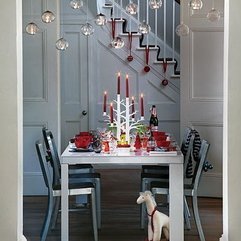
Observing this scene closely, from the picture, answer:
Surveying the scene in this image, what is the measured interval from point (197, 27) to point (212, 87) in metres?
0.73

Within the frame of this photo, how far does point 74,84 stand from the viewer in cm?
836

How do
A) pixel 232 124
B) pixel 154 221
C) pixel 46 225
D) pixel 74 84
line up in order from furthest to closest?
pixel 74 84
pixel 46 225
pixel 154 221
pixel 232 124

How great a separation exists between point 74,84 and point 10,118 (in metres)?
4.90

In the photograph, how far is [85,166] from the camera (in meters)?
5.64

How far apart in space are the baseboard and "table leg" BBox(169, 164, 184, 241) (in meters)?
2.60

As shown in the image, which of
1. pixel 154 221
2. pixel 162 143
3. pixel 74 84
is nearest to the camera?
pixel 154 221

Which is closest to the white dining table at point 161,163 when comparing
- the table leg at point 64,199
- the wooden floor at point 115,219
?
the table leg at point 64,199

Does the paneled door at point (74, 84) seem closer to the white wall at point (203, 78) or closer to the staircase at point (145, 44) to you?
the staircase at point (145, 44)

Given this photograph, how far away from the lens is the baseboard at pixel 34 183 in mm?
6465

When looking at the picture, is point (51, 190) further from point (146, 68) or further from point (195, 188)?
point (146, 68)

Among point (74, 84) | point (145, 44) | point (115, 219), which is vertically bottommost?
point (115, 219)

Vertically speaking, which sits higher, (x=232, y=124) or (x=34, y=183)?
(x=232, y=124)

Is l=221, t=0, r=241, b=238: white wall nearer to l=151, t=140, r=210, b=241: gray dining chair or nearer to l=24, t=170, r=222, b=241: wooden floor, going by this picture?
l=151, t=140, r=210, b=241: gray dining chair

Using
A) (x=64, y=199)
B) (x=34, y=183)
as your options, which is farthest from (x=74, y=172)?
(x=34, y=183)
